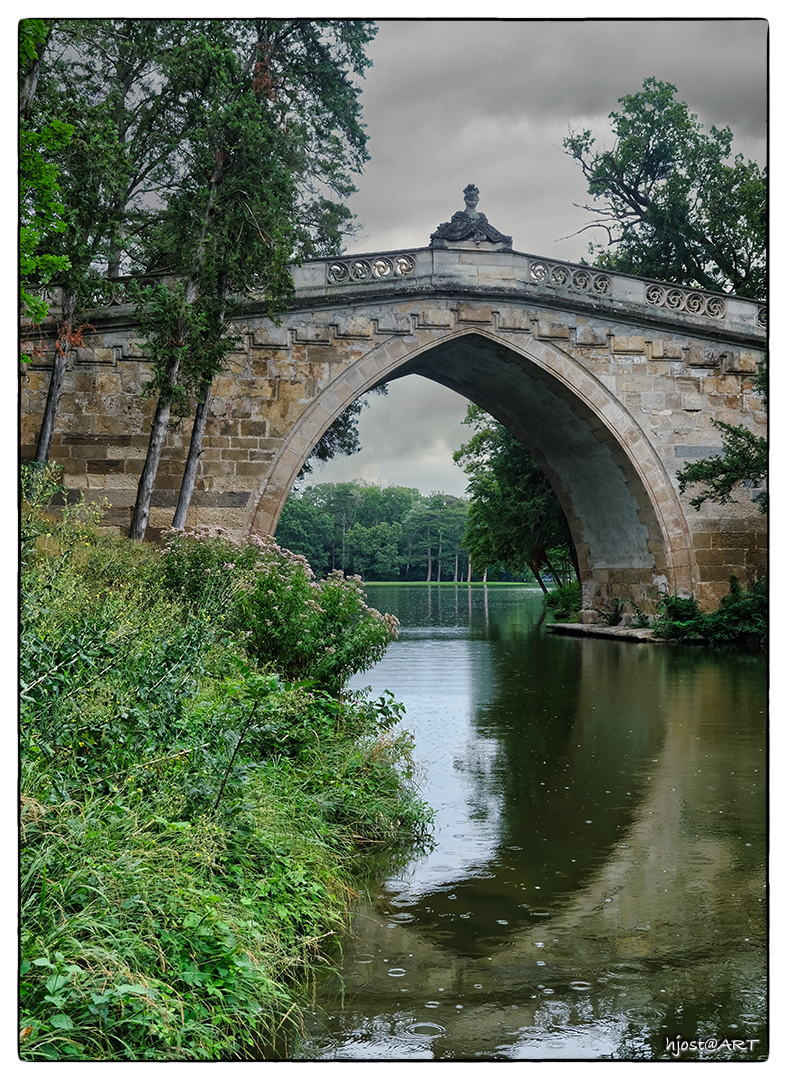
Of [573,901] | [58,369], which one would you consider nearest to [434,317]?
[58,369]

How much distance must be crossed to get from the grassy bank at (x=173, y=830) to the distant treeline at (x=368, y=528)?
3989 mm

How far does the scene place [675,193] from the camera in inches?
502

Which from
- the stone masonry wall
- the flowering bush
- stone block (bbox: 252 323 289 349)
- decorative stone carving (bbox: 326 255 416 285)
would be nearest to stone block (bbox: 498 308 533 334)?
the stone masonry wall

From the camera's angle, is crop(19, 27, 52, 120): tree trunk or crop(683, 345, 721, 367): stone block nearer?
crop(19, 27, 52, 120): tree trunk

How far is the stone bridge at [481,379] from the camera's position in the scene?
14570 millimetres

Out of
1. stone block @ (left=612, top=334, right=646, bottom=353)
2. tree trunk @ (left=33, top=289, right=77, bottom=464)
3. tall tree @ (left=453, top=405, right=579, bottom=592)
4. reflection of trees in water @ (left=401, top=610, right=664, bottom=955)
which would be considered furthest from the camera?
tall tree @ (left=453, top=405, right=579, bottom=592)

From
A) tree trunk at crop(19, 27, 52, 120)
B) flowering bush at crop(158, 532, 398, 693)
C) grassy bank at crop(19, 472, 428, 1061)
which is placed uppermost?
tree trunk at crop(19, 27, 52, 120)

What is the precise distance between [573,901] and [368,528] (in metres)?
10.1

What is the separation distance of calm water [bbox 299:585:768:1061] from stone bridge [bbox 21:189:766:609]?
7.49 metres

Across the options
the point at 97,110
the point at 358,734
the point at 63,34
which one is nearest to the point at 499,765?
the point at 358,734

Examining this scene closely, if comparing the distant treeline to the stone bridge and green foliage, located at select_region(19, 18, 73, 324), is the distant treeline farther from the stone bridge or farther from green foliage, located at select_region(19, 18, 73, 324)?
green foliage, located at select_region(19, 18, 73, 324)

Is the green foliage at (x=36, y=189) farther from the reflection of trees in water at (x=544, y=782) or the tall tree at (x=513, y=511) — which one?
the tall tree at (x=513, y=511)

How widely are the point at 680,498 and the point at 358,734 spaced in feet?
41.2

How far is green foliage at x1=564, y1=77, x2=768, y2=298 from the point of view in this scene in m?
5.87
